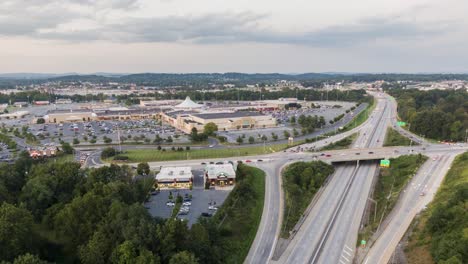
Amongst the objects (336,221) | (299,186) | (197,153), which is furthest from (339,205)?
(197,153)

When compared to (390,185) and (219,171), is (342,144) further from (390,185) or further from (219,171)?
(219,171)

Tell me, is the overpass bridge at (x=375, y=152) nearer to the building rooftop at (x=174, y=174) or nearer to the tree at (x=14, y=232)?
the building rooftop at (x=174, y=174)

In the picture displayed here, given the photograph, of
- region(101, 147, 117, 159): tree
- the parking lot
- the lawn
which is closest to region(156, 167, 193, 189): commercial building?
the parking lot

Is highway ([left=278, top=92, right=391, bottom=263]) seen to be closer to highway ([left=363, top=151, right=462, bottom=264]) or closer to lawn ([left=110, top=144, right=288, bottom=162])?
highway ([left=363, top=151, right=462, bottom=264])

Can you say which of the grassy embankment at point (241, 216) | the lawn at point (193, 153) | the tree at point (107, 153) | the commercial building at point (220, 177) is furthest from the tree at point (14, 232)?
the tree at point (107, 153)

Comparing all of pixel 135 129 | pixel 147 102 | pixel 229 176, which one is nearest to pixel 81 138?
pixel 135 129

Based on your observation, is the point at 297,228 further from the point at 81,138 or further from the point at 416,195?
the point at 81,138
